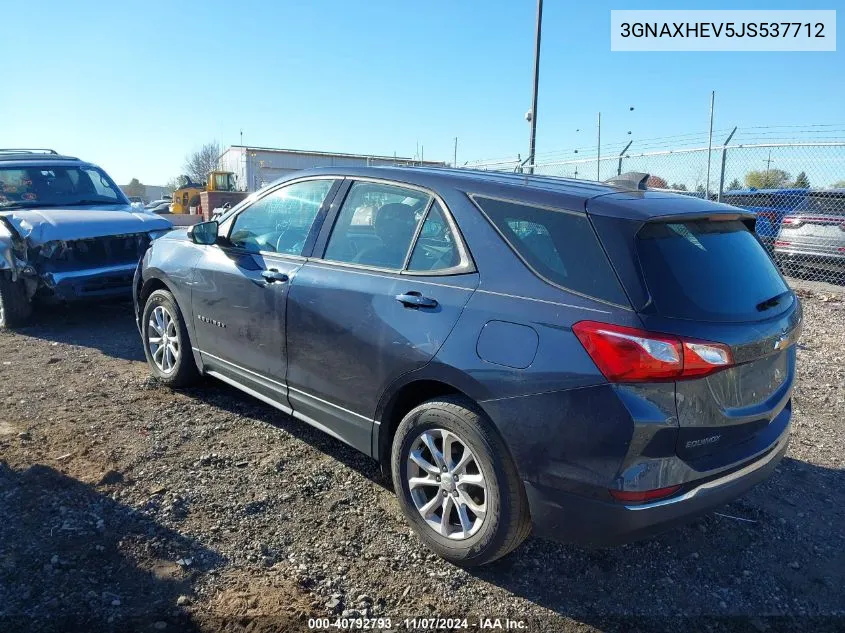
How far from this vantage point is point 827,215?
991 centimetres

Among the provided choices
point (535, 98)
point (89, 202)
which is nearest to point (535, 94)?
point (535, 98)

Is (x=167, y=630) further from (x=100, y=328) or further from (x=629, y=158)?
(x=629, y=158)

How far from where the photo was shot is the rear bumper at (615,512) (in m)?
2.40

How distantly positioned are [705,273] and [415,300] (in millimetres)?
1248

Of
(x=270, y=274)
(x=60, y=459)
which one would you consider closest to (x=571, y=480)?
(x=270, y=274)

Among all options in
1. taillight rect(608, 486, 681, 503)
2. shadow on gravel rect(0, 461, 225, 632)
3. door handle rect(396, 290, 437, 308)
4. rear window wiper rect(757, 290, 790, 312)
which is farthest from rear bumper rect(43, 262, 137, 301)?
rear window wiper rect(757, 290, 790, 312)

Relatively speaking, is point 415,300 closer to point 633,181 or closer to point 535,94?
point 633,181

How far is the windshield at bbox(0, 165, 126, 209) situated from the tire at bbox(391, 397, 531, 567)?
266 inches

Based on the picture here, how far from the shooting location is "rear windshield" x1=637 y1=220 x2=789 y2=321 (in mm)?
2461

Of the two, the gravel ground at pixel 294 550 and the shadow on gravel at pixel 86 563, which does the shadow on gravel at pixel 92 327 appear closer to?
the gravel ground at pixel 294 550

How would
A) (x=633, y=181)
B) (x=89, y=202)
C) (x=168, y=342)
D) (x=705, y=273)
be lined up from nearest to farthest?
(x=705, y=273) → (x=633, y=181) → (x=168, y=342) → (x=89, y=202)

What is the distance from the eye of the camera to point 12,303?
271 inches

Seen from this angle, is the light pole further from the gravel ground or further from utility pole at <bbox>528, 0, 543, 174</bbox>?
the gravel ground

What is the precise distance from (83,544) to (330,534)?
112cm
